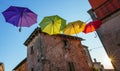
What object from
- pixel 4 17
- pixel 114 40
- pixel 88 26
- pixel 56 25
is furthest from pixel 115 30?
pixel 4 17

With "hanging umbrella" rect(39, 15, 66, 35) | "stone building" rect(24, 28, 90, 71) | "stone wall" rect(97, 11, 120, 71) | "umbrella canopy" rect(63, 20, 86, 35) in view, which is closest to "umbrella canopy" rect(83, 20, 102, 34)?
"umbrella canopy" rect(63, 20, 86, 35)

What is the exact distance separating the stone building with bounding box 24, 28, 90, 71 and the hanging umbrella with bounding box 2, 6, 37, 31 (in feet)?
28.7

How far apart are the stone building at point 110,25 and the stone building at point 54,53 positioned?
7514mm

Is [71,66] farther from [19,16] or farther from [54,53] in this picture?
[19,16]

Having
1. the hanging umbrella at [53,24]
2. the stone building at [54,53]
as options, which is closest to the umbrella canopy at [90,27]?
the hanging umbrella at [53,24]

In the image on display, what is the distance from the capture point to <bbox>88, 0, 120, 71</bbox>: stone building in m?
9.80

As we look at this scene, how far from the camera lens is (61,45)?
19125mm

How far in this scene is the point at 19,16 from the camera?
311 inches

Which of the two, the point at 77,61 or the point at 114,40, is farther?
the point at 77,61

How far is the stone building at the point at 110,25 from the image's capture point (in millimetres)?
9805

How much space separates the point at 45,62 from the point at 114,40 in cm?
841

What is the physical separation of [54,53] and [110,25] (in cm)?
868

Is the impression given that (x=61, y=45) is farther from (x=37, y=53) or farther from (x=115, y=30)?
(x=115, y=30)

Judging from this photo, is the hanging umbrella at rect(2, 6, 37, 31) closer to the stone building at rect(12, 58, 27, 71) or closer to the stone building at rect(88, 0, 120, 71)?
the stone building at rect(88, 0, 120, 71)
